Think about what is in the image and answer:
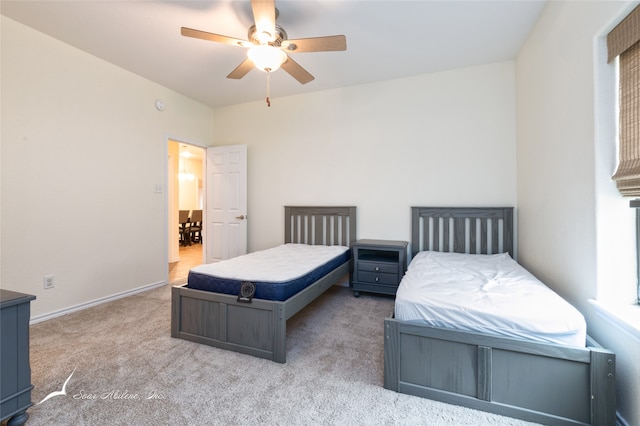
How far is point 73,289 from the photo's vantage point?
9.32 feet

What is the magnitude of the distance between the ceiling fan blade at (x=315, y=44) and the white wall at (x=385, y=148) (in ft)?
5.50

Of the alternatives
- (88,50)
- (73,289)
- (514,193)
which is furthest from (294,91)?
(73,289)

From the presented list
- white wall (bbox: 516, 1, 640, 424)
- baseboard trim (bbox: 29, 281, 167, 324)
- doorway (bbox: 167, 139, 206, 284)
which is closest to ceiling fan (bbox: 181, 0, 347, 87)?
white wall (bbox: 516, 1, 640, 424)

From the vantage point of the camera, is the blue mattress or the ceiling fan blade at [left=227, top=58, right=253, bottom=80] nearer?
the blue mattress

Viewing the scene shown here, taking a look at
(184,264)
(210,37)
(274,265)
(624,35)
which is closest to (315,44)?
(210,37)

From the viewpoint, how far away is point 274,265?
2.48 m

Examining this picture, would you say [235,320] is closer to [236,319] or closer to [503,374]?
[236,319]

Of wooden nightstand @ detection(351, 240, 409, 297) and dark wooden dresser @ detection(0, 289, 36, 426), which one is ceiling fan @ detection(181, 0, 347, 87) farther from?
wooden nightstand @ detection(351, 240, 409, 297)

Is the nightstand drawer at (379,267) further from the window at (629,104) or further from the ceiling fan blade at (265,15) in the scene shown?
the ceiling fan blade at (265,15)

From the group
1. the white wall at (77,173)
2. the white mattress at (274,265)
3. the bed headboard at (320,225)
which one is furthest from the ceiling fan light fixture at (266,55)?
the white wall at (77,173)

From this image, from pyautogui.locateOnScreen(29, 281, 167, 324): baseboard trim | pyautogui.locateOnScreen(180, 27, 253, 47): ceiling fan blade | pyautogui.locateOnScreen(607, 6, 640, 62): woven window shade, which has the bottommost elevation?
pyautogui.locateOnScreen(29, 281, 167, 324): baseboard trim

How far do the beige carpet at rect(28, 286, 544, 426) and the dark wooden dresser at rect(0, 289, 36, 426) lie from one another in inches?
6.0

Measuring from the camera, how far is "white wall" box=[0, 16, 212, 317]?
8.05 ft

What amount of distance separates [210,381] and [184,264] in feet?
12.9
